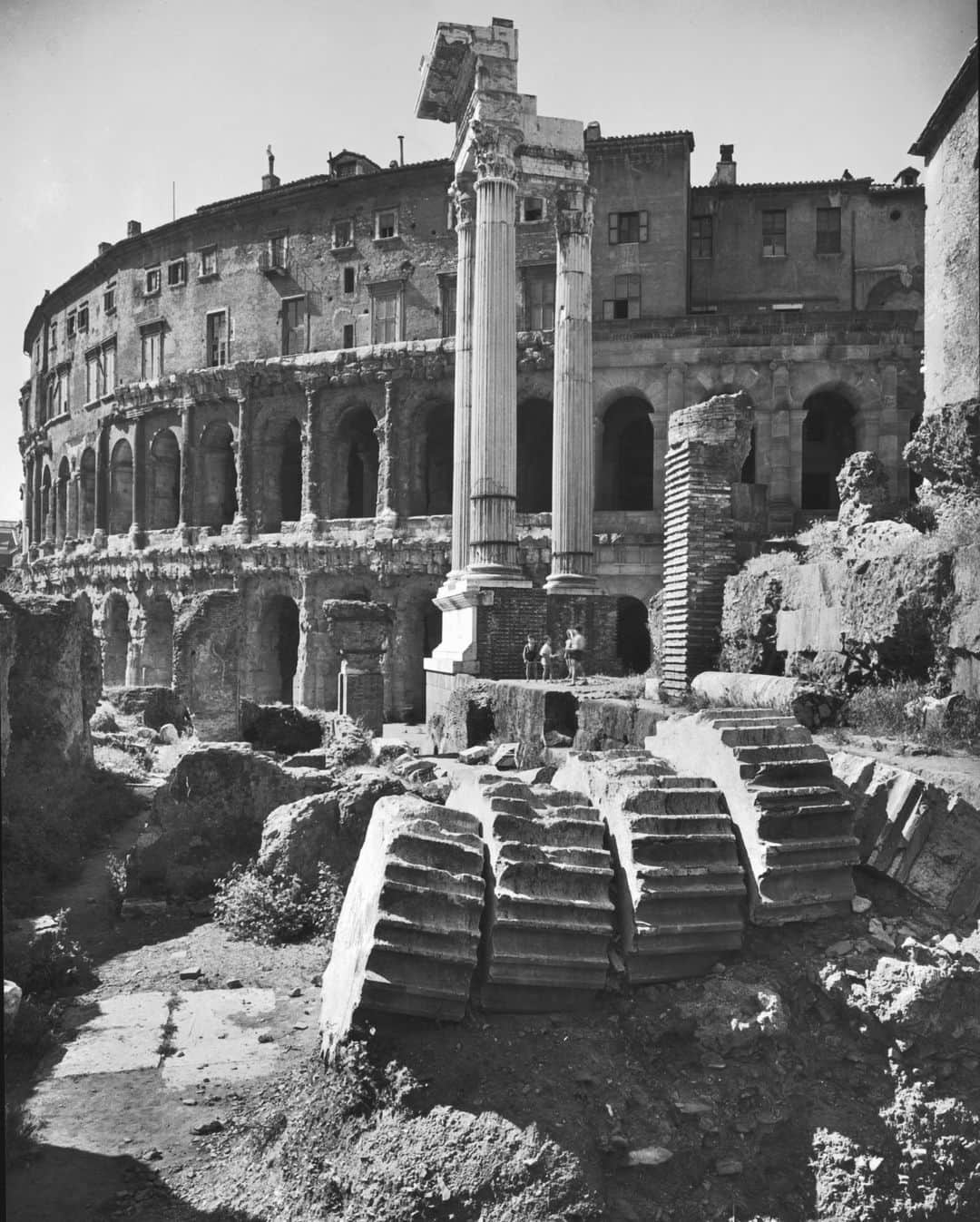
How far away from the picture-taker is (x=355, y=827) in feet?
21.8

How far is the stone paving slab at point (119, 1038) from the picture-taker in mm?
4539

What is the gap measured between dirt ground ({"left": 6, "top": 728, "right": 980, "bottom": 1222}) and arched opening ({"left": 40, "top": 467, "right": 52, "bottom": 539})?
36.0 m

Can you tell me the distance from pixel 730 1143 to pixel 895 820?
4.91ft

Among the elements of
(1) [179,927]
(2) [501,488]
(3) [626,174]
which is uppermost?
(3) [626,174]

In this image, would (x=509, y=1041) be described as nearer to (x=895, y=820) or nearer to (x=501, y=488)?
(x=895, y=820)

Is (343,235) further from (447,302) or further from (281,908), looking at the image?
(281,908)

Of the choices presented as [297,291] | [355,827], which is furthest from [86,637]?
[297,291]

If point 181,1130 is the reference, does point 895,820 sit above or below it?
above

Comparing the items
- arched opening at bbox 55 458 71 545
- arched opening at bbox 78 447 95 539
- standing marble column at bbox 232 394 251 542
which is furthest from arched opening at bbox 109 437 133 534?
standing marble column at bbox 232 394 251 542

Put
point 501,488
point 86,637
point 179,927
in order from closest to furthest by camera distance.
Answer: point 179,927
point 86,637
point 501,488

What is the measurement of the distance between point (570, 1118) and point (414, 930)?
0.83 meters

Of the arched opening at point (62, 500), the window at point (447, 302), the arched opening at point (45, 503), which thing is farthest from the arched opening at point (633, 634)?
the arched opening at point (45, 503)

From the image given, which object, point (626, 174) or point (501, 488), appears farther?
point (626, 174)

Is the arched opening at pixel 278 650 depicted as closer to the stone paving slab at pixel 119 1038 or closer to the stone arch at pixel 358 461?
the stone arch at pixel 358 461
